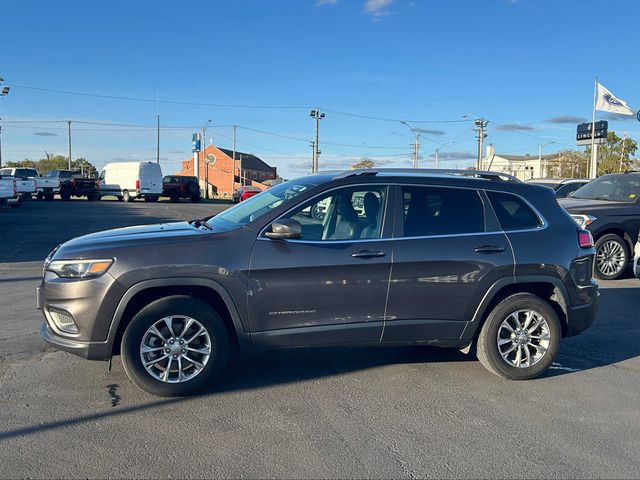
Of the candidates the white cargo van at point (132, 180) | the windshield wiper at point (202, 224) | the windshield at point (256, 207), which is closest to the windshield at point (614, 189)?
the windshield at point (256, 207)

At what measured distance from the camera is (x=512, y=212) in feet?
17.1

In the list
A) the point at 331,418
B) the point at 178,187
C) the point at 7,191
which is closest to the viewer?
the point at 331,418

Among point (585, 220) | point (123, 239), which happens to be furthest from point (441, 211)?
point (585, 220)

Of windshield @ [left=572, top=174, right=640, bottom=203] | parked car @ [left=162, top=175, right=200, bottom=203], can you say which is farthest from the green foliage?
windshield @ [left=572, top=174, right=640, bottom=203]

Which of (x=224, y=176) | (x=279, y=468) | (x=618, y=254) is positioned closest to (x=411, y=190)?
(x=279, y=468)

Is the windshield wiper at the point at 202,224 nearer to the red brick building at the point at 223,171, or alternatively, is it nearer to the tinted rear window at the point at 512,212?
the tinted rear window at the point at 512,212

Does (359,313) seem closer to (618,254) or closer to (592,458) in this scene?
(592,458)

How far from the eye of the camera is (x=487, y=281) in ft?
16.2

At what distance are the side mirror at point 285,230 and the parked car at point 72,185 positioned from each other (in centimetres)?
3483

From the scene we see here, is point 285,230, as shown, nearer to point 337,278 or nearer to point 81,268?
point 337,278

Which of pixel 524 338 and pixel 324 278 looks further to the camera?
pixel 524 338

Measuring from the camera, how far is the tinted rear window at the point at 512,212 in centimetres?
515

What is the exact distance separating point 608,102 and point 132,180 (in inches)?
1119

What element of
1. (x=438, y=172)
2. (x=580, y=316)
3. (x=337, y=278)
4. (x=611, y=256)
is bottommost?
(x=580, y=316)
